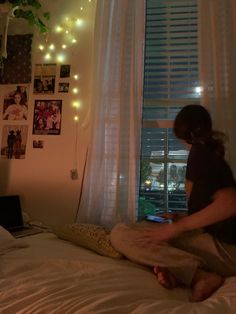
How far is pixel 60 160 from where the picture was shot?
213cm

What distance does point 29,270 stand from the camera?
108 centimetres

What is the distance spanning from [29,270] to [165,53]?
1.59m

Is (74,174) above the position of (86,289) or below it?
above

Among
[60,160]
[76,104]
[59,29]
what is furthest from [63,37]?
[60,160]

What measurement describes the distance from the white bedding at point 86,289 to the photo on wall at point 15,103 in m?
1.21

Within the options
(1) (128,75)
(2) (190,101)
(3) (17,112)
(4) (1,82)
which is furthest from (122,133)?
(4) (1,82)

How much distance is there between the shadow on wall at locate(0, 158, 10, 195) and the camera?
86.9 inches

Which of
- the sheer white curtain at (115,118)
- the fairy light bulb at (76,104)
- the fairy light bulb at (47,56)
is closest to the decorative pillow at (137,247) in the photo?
the sheer white curtain at (115,118)

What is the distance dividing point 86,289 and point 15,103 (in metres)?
1.64

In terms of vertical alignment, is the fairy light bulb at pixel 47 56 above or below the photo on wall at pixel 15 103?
above

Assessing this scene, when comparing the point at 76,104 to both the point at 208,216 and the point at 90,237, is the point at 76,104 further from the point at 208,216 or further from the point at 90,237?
the point at 208,216

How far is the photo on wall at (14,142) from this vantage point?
2.19m

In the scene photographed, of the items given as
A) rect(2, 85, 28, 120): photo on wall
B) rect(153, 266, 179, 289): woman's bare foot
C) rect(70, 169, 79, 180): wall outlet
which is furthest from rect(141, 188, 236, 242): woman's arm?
rect(2, 85, 28, 120): photo on wall

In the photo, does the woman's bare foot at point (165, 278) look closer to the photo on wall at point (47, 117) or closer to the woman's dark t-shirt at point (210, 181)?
the woman's dark t-shirt at point (210, 181)
